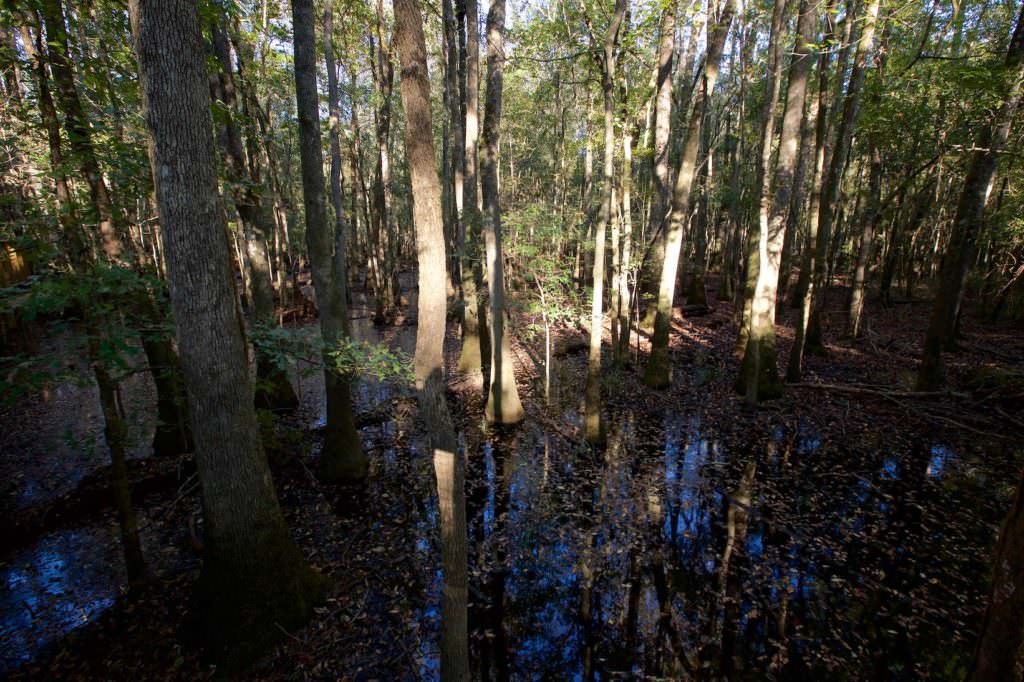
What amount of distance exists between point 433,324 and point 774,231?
10.4m

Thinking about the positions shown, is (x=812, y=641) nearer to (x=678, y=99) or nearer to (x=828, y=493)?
(x=828, y=493)

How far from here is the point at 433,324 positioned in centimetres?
351

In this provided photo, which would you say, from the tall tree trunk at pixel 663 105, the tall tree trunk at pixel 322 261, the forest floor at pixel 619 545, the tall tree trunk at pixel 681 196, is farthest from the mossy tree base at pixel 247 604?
the tall tree trunk at pixel 663 105

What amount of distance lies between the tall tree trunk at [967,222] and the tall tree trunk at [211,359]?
12.9m

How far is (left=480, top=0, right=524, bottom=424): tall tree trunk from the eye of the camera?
9.34 m

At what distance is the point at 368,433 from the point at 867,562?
9852 millimetres

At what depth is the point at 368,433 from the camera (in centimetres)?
1079

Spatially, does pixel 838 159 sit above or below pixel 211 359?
above

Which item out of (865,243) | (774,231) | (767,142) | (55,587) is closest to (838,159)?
(767,142)

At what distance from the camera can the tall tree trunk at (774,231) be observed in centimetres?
1001

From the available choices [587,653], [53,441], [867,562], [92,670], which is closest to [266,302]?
[53,441]

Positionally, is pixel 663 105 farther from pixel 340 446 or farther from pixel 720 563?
pixel 340 446

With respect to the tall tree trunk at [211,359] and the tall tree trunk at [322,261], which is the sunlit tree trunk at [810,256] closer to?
the tall tree trunk at [322,261]

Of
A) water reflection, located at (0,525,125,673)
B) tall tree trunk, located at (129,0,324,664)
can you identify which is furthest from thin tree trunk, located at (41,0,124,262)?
water reflection, located at (0,525,125,673)
